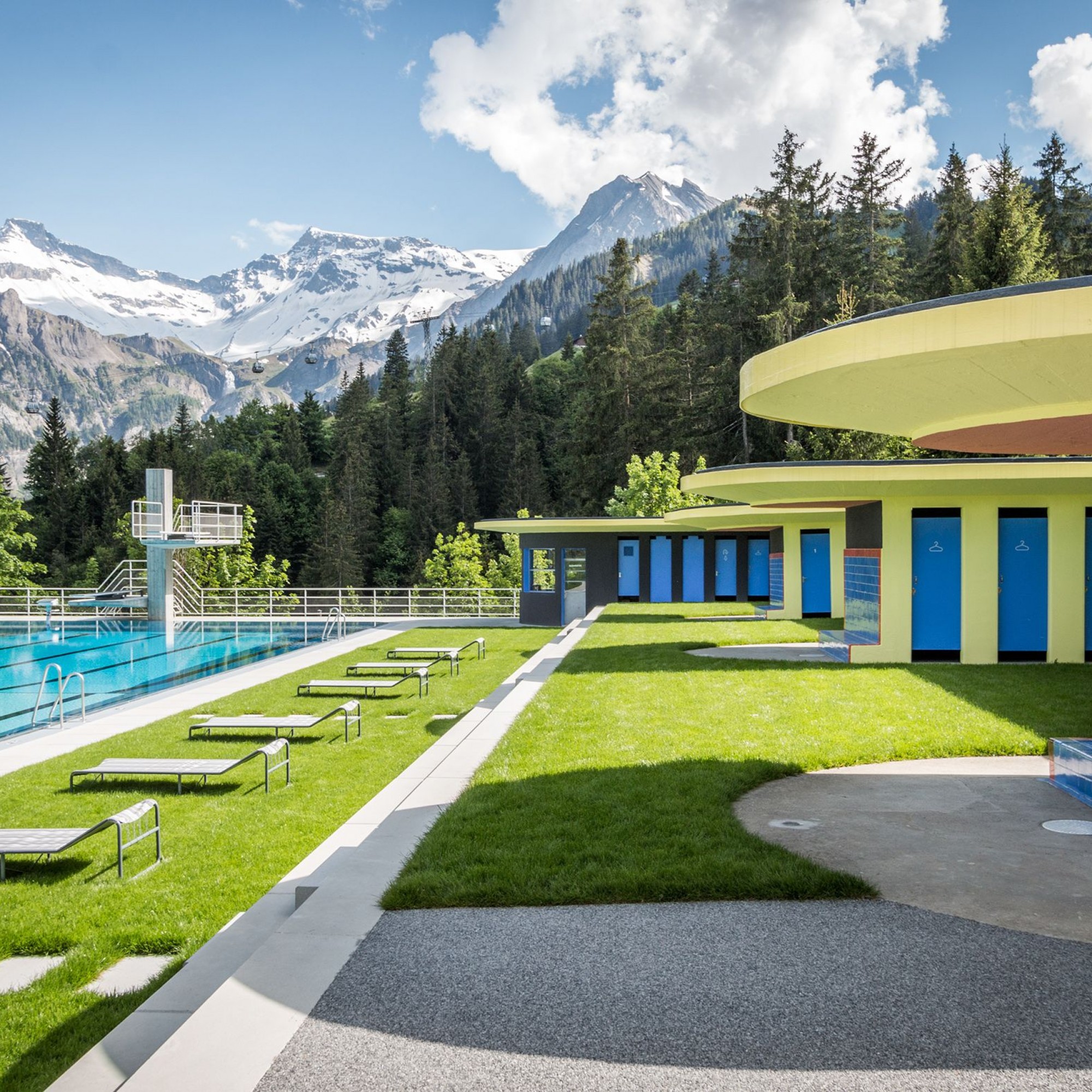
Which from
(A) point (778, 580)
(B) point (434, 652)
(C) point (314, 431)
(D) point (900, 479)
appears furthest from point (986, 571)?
(C) point (314, 431)

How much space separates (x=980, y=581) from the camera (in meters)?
15.2

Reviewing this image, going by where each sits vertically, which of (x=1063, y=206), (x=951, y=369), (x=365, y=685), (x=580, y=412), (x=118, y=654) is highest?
(x=1063, y=206)

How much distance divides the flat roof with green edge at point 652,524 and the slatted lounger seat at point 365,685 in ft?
31.2

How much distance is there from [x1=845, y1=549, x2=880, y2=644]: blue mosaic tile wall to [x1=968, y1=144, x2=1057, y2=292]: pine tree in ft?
98.9

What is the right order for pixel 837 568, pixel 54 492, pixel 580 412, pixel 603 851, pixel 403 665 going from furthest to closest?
pixel 54 492
pixel 580 412
pixel 837 568
pixel 403 665
pixel 603 851

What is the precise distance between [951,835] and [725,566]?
82.5 feet

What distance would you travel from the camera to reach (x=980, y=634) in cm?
1538

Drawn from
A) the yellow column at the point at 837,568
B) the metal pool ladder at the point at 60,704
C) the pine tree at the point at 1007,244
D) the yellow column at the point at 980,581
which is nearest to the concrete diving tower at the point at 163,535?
the metal pool ladder at the point at 60,704

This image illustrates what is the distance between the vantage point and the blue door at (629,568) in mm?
30625

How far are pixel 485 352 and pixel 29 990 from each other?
94.5 metres

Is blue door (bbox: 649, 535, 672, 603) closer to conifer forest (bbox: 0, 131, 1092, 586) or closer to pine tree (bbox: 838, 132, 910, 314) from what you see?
conifer forest (bbox: 0, 131, 1092, 586)

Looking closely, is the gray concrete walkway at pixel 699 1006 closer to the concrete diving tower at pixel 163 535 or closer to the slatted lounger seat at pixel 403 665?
the slatted lounger seat at pixel 403 665

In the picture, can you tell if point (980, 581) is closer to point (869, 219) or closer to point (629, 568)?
point (629, 568)

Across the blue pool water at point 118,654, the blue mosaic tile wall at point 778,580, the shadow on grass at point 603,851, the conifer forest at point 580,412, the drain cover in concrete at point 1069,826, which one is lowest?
the blue pool water at point 118,654
